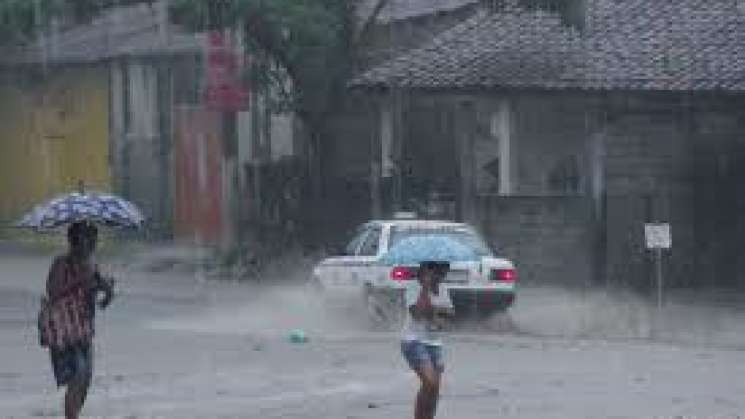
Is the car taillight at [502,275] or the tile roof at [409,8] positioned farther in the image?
the tile roof at [409,8]

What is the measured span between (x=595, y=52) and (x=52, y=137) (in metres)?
16.9

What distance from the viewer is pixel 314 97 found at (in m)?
37.0

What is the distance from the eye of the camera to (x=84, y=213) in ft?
46.3

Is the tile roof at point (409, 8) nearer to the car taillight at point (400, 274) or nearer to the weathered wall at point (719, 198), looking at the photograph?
the weathered wall at point (719, 198)

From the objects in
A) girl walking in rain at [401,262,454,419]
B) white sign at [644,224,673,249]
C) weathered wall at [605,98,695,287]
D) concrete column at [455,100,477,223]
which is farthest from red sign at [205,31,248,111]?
girl walking in rain at [401,262,454,419]

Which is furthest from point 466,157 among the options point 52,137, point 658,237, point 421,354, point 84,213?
point 421,354

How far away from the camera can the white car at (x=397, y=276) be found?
24469 mm

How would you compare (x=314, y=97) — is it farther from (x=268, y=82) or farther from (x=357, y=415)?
(x=357, y=415)

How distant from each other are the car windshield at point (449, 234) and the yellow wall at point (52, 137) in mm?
20788

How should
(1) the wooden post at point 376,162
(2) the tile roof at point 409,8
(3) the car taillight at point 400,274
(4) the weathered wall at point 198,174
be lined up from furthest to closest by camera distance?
(4) the weathered wall at point 198,174 → (2) the tile roof at point 409,8 → (1) the wooden post at point 376,162 → (3) the car taillight at point 400,274

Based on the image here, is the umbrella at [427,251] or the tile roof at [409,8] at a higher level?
the tile roof at [409,8]

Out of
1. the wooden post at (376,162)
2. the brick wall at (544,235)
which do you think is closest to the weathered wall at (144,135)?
the wooden post at (376,162)

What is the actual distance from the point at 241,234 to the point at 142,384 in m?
21.2

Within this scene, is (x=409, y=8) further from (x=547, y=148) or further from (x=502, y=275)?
(x=502, y=275)
